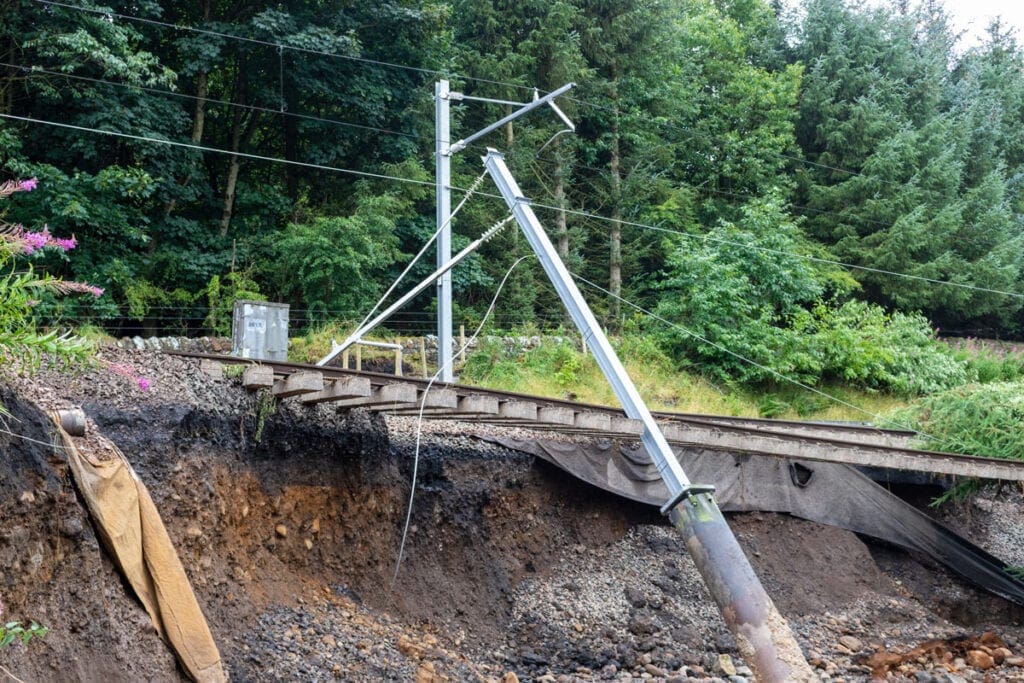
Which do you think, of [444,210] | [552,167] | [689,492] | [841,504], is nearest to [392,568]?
[689,492]

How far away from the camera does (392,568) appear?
10.2 metres

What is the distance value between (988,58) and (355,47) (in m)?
30.2

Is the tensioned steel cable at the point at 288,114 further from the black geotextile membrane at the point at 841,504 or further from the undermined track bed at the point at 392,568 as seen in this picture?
the black geotextile membrane at the point at 841,504

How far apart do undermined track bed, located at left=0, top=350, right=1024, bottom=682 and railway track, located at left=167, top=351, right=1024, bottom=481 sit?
58cm

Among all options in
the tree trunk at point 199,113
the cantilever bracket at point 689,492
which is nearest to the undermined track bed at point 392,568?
the cantilever bracket at point 689,492

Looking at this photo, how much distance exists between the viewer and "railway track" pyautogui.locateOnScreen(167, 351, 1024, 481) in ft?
29.2

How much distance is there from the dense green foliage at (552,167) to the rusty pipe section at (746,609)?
8.20 meters

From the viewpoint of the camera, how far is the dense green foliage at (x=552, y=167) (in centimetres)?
1775

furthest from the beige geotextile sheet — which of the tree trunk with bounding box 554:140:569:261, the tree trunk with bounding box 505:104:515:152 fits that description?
the tree trunk with bounding box 505:104:515:152

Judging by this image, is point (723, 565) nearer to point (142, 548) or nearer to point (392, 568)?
point (392, 568)

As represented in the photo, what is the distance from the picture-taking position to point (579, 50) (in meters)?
26.5

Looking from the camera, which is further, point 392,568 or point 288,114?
point 288,114

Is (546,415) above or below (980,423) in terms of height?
above

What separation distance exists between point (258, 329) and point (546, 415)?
4.18 meters
